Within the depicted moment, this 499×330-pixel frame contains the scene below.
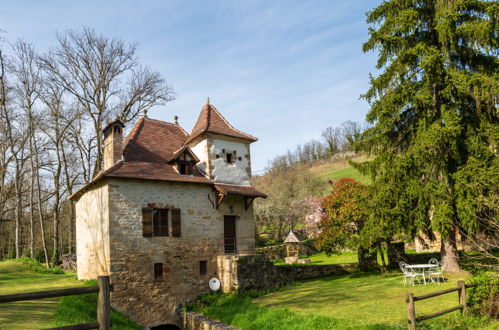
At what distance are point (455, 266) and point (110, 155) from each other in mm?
15258

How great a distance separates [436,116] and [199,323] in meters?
12.9

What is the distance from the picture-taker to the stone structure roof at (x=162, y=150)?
1502 centimetres

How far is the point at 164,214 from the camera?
15.5 m

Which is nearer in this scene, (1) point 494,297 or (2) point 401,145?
(1) point 494,297

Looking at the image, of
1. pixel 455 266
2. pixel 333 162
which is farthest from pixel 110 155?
pixel 333 162

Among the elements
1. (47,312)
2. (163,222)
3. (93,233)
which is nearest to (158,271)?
(163,222)

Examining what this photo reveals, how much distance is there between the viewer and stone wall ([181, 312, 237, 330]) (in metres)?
11.8

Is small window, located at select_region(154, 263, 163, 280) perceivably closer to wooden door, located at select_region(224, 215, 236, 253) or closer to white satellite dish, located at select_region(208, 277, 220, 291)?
white satellite dish, located at select_region(208, 277, 220, 291)

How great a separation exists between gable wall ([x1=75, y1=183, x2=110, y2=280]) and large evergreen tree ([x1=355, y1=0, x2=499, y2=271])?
1131 centimetres

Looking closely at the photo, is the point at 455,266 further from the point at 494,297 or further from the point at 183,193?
the point at 183,193

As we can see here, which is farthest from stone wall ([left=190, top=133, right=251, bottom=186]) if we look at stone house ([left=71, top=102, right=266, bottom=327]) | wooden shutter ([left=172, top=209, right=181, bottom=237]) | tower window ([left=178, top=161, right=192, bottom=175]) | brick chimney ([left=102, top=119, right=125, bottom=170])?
brick chimney ([left=102, top=119, right=125, bottom=170])

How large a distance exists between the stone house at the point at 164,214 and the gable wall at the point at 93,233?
4 cm

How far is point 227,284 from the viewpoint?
52.1ft

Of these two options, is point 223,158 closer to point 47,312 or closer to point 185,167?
point 185,167
